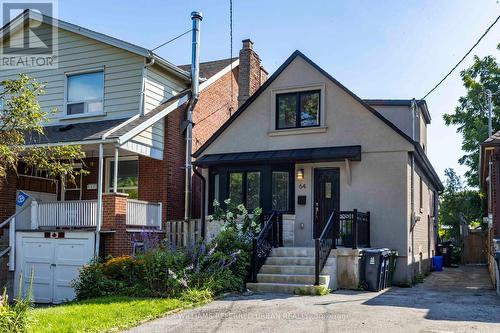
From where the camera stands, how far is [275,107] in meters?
16.8

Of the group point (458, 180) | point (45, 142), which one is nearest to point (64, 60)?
point (45, 142)

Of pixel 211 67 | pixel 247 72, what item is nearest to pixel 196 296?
pixel 247 72

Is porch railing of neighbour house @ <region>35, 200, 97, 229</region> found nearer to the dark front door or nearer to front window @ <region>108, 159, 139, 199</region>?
front window @ <region>108, 159, 139, 199</region>

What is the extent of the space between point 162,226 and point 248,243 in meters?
4.49

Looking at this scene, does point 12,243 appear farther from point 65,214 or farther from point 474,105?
point 474,105

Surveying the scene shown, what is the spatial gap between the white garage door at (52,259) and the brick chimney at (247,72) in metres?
8.08

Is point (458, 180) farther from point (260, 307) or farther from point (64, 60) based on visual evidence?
point (260, 307)

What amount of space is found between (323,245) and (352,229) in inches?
43.7

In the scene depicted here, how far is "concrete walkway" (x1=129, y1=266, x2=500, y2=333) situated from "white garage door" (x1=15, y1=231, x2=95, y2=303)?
5905mm

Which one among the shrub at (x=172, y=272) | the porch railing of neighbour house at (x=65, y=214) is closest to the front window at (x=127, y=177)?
the porch railing of neighbour house at (x=65, y=214)

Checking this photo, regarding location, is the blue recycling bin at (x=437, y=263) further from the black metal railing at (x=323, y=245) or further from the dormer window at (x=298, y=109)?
the black metal railing at (x=323, y=245)

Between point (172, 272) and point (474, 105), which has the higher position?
point (474, 105)

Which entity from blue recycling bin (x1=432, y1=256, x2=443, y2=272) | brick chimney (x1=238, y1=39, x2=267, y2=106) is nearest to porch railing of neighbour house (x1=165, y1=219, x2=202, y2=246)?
brick chimney (x1=238, y1=39, x2=267, y2=106)

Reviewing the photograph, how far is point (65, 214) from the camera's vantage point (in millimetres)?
15742
